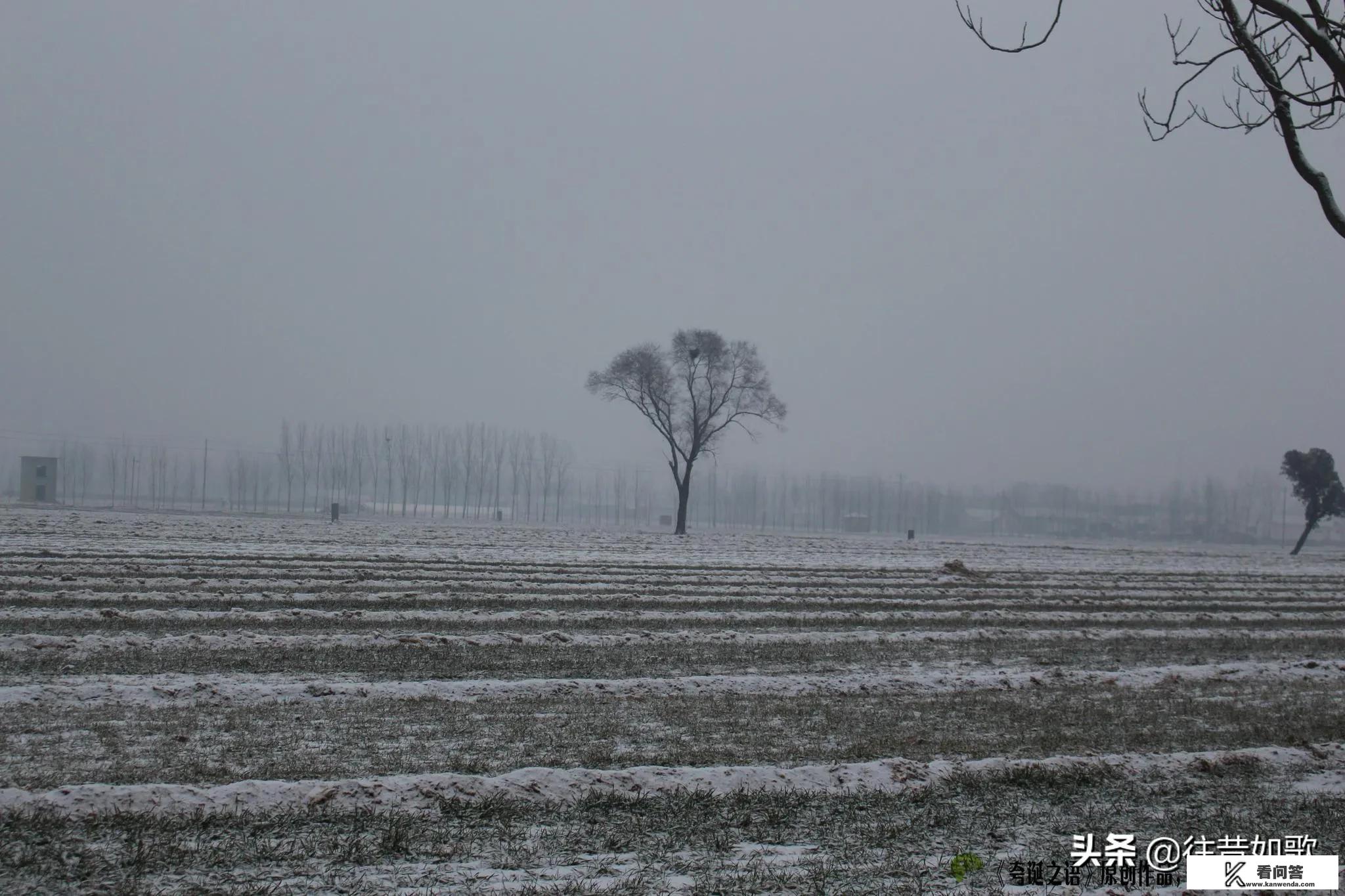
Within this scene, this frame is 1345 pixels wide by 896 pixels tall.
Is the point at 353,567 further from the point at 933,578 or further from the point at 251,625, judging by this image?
the point at 933,578

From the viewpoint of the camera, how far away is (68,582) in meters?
19.0

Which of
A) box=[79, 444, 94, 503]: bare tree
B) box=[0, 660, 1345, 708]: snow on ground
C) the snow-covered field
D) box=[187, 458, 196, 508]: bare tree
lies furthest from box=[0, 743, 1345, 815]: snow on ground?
box=[79, 444, 94, 503]: bare tree

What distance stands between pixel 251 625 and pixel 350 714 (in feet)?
20.7

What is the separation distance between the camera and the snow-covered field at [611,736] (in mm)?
5664

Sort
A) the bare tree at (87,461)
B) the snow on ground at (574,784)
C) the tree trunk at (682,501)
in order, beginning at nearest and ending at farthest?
1. the snow on ground at (574,784)
2. the tree trunk at (682,501)
3. the bare tree at (87,461)

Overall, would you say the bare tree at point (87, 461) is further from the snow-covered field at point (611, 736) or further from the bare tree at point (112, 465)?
the snow-covered field at point (611, 736)

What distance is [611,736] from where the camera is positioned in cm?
864

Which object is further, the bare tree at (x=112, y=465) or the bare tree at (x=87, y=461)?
the bare tree at (x=87, y=461)

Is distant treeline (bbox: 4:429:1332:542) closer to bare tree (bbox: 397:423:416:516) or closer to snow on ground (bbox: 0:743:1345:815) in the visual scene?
bare tree (bbox: 397:423:416:516)

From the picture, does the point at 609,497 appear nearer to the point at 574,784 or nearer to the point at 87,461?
the point at 87,461

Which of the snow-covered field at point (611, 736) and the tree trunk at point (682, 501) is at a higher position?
the tree trunk at point (682, 501)

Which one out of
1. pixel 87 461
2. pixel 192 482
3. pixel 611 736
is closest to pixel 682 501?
pixel 611 736

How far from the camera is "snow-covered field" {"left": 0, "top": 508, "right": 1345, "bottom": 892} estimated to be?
18.6 feet

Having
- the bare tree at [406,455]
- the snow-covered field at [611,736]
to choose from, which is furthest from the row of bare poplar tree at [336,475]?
the snow-covered field at [611,736]
